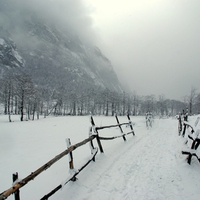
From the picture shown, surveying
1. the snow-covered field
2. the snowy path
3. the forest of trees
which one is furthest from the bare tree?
the snowy path

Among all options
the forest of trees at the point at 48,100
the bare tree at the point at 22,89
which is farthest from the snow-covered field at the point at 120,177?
the bare tree at the point at 22,89

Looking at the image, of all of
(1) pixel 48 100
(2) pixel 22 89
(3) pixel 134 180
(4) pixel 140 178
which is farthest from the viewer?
(1) pixel 48 100

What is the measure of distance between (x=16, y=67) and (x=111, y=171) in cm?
15744

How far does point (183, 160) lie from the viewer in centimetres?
561

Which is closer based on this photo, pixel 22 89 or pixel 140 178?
pixel 140 178

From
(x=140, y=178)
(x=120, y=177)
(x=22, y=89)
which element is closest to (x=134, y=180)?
(x=140, y=178)

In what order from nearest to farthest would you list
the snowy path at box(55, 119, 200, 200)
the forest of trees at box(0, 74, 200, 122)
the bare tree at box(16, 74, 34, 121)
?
the snowy path at box(55, 119, 200, 200) < the bare tree at box(16, 74, 34, 121) < the forest of trees at box(0, 74, 200, 122)

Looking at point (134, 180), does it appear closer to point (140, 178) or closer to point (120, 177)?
point (140, 178)

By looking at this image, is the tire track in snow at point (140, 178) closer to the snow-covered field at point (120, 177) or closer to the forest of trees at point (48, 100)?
the snow-covered field at point (120, 177)

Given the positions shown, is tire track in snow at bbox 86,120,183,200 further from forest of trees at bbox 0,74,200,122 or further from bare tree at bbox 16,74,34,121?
bare tree at bbox 16,74,34,121

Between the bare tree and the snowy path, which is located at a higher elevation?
the bare tree

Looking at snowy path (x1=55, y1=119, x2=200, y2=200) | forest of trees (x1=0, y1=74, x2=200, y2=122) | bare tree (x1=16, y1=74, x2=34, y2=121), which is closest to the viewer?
snowy path (x1=55, y1=119, x2=200, y2=200)

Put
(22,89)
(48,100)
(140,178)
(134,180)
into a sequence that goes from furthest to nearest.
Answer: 1. (48,100)
2. (22,89)
3. (140,178)
4. (134,180)

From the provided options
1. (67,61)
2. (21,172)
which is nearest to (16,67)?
(67,61)
